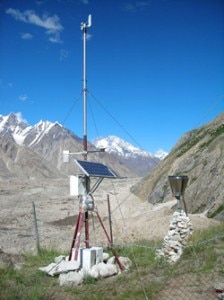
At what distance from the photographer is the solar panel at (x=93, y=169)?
9562mm

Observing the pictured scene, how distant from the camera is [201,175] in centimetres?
2297

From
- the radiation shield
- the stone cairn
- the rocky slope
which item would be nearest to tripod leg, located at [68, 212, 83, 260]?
the stone cairn

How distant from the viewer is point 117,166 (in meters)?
179

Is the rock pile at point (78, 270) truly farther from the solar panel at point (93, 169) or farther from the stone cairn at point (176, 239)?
the solar panel at point (93, 169)

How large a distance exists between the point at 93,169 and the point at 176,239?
2.25 metres

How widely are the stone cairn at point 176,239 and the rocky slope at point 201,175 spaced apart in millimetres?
6805

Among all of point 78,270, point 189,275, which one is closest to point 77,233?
point 78,270

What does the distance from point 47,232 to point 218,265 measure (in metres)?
13.2

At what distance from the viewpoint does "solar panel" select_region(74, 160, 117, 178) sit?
9562mm

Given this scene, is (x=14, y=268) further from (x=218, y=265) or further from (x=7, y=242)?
(x=7, y=242)

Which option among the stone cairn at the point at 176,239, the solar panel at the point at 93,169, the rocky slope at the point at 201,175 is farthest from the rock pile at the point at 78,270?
the rocky slope at the point at 201,175

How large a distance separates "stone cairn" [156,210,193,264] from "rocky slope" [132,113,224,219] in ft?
22.3

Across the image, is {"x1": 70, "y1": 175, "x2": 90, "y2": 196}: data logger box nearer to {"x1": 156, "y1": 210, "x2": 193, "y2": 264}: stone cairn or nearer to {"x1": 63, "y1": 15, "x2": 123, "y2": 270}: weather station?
{"x1": 63, "y1": 15, "x2": 123, "y2": 270}: weather station

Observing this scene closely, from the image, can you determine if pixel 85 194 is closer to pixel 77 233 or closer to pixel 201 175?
pixel 77 233
